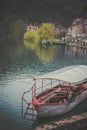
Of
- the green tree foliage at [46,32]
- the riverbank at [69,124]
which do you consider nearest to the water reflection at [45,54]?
the green tree foliage at [46,32]

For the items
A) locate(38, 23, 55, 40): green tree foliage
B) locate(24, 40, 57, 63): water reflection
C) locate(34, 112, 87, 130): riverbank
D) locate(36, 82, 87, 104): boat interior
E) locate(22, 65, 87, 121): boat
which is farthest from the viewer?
locate(38, 23, 55, 40): green tree foliage

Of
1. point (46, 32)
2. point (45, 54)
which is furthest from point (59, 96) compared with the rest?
point (46, 32)

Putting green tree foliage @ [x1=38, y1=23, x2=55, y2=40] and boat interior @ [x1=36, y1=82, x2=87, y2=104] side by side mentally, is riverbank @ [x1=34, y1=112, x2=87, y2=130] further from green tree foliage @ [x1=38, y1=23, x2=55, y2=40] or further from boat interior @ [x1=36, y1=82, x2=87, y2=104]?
green tree foliage @ [x1=38, y1=23, x2=55, y2=40]

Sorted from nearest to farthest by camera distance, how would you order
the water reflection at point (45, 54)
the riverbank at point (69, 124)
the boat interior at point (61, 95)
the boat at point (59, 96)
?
the riverbank at point (69, 124), the boat at point (59, 96), the boat interior at point (61, 95), the water reflection at point (45, 54)

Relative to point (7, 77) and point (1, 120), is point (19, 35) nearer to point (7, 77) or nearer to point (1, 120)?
point (7, 77)

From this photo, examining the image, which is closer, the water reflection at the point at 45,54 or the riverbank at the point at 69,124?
the riverbank at the point at 69,124

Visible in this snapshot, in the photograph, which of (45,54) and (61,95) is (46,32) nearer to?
(45,54)

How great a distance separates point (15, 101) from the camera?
3472cm

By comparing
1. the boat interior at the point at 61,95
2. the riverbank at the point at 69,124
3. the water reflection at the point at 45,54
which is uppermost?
the boat interior at the point at 61,95

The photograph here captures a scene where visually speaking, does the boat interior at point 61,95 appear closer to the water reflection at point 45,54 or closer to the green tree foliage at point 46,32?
the water reflection at point 45,54

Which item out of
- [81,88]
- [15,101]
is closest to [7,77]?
[15,101]

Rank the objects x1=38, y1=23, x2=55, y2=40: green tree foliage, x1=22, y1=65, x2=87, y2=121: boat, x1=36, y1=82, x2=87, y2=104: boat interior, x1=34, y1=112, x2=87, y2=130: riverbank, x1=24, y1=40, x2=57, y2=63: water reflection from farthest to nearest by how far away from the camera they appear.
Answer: x1=38, y1=23, x2=55, y2=40: green tree foliage < x1=24, y1=40, x2=57, y2=63: water reflection < x1=36, y1=82, x2=87, y2=104: boat interior < x1=22, y1=65, x2=87, y2=121: boat < x1=34, y1=112, x2=87, y2=130: riverbank

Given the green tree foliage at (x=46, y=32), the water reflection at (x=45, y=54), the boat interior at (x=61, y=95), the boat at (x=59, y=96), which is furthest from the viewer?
the green tree foliage at (x=46, y=32)

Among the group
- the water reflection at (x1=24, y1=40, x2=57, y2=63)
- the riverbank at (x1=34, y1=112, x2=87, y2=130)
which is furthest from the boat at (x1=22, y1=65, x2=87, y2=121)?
the water reflection at (x1=24, y1=40, x2=57, y2=63)
